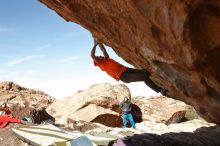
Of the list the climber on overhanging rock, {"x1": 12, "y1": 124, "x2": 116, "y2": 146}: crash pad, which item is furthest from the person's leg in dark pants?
{"x1": 12, "y1": 124, "x2": 116, "y2": 146}: crash pad

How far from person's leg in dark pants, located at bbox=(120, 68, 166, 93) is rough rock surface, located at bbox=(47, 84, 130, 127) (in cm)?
1088

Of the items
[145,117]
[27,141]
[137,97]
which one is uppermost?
[137,97]

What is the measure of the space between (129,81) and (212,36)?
4610mm

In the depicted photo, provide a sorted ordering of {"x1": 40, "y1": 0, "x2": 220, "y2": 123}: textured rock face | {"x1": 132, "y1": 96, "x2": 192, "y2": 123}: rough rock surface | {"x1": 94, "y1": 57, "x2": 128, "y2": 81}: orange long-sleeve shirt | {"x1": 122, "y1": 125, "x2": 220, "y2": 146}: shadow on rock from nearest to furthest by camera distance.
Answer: {"x1": 40, "y1": 0, "x2": 220, "y2": 123}: textured rock face
{"x1": 94, "y1": 57, "x2": 128, "y2": 81}: orange long-sleeve shirt
{"x1": 122, "y1": 125, "x2": 220, "y2": 146}: shadow on rock
{"x1": 132, "y1": 96, "x2": 192, "y2": 123}: rough rock surface

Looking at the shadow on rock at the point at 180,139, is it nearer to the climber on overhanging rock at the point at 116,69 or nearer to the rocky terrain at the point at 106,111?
the climber on overhanging rock at the point at 116,69

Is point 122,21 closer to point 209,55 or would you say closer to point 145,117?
point 209,55

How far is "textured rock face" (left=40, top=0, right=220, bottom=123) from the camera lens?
7.70m

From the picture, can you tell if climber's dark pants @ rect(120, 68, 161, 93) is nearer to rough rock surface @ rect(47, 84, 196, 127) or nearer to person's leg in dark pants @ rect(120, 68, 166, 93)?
person's leg in dark pants @ rect(120, 68, 166, 93)

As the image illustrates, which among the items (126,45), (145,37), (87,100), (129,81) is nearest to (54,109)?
(87,100)

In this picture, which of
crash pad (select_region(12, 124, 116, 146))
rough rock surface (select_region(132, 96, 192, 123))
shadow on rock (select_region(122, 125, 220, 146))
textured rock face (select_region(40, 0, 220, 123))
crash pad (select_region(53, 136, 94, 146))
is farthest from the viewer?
rough rock surface (select_region(132, 96, 192, 123))

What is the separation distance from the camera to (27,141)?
1377 centimetres

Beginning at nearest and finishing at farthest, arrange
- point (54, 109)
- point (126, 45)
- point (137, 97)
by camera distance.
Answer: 1. point (126, 45)
2. point (54, 109)
3. point (137, 97)

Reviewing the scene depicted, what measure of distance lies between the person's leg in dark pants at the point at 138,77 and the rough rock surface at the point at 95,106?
35.7 ft

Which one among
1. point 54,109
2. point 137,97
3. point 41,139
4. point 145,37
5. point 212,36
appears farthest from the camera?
point 137,97
